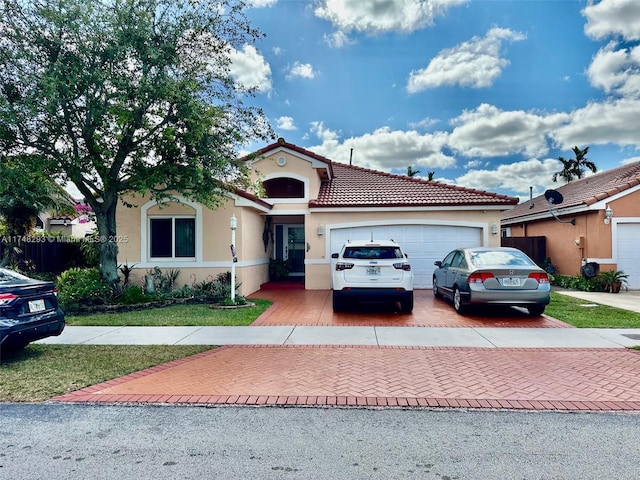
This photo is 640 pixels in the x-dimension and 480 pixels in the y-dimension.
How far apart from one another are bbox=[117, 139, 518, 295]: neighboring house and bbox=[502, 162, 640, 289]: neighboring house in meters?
3.33

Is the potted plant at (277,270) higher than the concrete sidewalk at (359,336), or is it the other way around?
the potted plant at (277,270)

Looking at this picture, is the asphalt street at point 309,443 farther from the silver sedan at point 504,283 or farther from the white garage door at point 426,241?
the white garage door at point 426,241

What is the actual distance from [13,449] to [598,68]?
1781 centimetres

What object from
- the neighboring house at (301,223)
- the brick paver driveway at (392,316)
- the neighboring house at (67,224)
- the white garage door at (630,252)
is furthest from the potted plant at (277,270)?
the neighboring house at (67,224)

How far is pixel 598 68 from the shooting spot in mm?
14500

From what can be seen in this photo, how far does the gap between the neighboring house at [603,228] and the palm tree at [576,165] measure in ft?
71.0

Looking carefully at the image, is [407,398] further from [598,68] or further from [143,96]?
[598,68]

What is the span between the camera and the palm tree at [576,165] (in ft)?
123

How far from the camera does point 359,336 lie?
26.6ft

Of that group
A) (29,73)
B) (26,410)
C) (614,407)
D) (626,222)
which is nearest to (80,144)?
(29,73)

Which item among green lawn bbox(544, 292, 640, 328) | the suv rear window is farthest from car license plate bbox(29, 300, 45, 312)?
green lawn bbox(544, 292, 640, 328)

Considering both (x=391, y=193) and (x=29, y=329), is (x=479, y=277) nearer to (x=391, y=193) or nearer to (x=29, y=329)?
(x=391, y=193)

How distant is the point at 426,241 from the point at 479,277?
5.78 meters

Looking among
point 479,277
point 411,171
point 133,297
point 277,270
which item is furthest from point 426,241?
point 411,171
